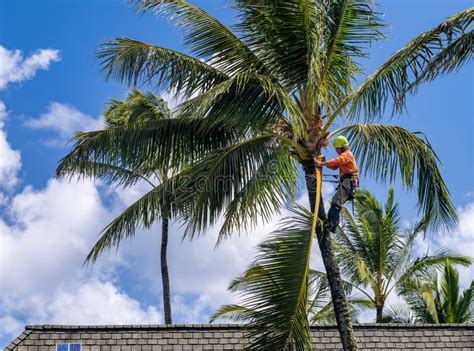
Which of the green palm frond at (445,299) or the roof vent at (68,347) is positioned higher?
the green palm frond at (445,299)

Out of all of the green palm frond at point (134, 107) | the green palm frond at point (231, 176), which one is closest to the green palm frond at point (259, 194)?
the green palm frond at point (231, 176)

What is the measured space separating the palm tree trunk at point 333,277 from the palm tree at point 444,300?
1112cm

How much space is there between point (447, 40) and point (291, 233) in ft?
11.5

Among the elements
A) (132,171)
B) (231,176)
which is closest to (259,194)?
(231,176)

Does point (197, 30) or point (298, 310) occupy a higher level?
point (197, 30)

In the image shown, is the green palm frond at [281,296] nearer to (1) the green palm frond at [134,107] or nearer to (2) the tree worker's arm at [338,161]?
(2) the tree worker's arm at [338,161]

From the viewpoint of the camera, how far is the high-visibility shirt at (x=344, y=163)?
10.2 m

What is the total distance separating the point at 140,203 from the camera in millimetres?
17094

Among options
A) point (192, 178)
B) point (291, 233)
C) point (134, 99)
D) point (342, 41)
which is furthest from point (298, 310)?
point (134, 99)

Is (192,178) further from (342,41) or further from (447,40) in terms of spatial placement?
(447,40)

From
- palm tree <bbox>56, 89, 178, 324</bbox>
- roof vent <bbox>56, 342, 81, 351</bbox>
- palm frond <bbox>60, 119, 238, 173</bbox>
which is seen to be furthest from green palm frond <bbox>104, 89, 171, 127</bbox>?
roof vent <bbox>56, 342, 81, 351</bbox>

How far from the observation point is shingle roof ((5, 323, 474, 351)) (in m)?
11.6

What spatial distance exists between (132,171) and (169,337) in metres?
8.50

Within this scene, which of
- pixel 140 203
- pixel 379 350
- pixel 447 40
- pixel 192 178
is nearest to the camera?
pixel 447 40
